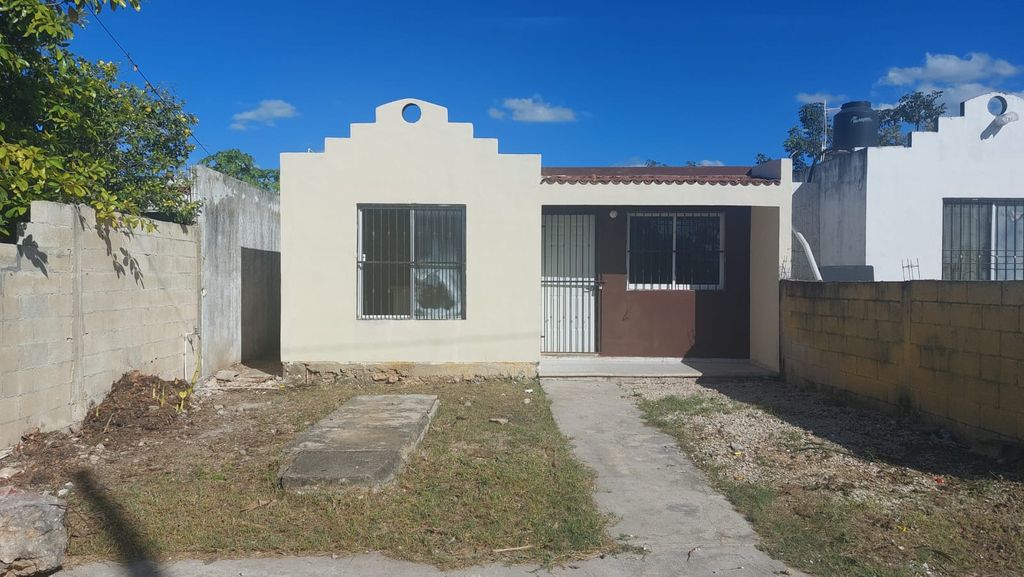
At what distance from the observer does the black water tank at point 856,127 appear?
12031 mm

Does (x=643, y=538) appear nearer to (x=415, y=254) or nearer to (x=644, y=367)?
(x=415, y=254)

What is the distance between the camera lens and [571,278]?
11430mm

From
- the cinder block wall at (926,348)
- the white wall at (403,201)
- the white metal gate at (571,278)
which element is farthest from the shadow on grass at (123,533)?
the white metal gate at (571,278)

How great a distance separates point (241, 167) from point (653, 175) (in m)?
19.1

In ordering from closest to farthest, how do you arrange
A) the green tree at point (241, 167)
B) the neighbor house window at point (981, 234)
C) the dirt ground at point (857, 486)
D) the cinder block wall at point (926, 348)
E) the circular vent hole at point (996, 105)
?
the dirt ground at point (857, 486) < the cinder block wall at point (926, 348) < the circular vent hole at point (996, 105) < the neighbor house window at point (981, 234) < the green tree at point (241, 167)

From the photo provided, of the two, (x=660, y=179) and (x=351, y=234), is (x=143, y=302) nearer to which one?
(x=351, y=234)

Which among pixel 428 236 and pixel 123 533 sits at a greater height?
pixel 428 236

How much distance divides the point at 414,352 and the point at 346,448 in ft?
13.4

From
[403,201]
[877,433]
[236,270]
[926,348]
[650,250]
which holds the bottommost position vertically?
[877,433]

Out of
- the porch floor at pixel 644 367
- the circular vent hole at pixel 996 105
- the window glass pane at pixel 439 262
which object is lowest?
the porch floor at pixel 644 367

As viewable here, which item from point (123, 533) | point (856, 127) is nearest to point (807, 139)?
point (856, 127)

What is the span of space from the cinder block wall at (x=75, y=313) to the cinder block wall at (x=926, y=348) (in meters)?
7.79

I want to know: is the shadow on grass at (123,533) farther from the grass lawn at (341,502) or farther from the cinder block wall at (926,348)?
the cinder block wall at (926,348)

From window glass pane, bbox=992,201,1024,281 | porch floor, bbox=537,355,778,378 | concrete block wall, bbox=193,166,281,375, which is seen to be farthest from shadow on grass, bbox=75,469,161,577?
window glass pane, bbox=992,201,1024,281
